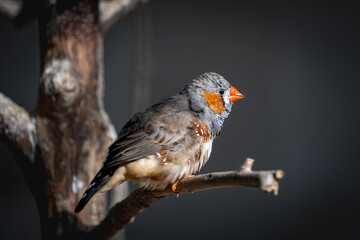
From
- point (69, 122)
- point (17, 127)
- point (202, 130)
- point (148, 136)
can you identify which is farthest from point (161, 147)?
point (17, 127)

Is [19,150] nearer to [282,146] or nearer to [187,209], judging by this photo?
[187,209]

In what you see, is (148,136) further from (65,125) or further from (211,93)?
(65,125)

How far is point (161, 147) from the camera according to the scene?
1479 millimetres

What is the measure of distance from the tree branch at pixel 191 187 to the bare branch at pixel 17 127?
0.43 m

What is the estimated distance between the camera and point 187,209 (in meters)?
2.58

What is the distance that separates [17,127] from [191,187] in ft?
2.58

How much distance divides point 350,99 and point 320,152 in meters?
0.37

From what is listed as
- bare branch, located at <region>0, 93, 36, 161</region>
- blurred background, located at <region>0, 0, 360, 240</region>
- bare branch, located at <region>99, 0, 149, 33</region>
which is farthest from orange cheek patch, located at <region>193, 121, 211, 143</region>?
blurred background, located at <region>0, 0, 360, 240</region>

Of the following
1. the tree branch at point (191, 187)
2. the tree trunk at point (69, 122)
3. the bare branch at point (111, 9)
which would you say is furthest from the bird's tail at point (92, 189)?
the bare branch at point (111, 9)

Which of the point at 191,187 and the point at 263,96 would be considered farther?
the point at 263,96

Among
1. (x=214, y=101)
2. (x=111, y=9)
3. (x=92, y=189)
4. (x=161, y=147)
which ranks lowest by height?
(x=92, y=189)

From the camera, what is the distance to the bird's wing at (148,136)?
1.44 meters

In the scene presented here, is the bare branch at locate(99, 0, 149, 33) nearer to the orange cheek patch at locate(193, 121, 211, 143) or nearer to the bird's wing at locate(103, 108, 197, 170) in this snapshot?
the bird's wing at locate(103, 108, 197, 170)

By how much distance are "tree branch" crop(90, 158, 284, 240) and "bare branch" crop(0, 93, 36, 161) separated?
0.43 m
